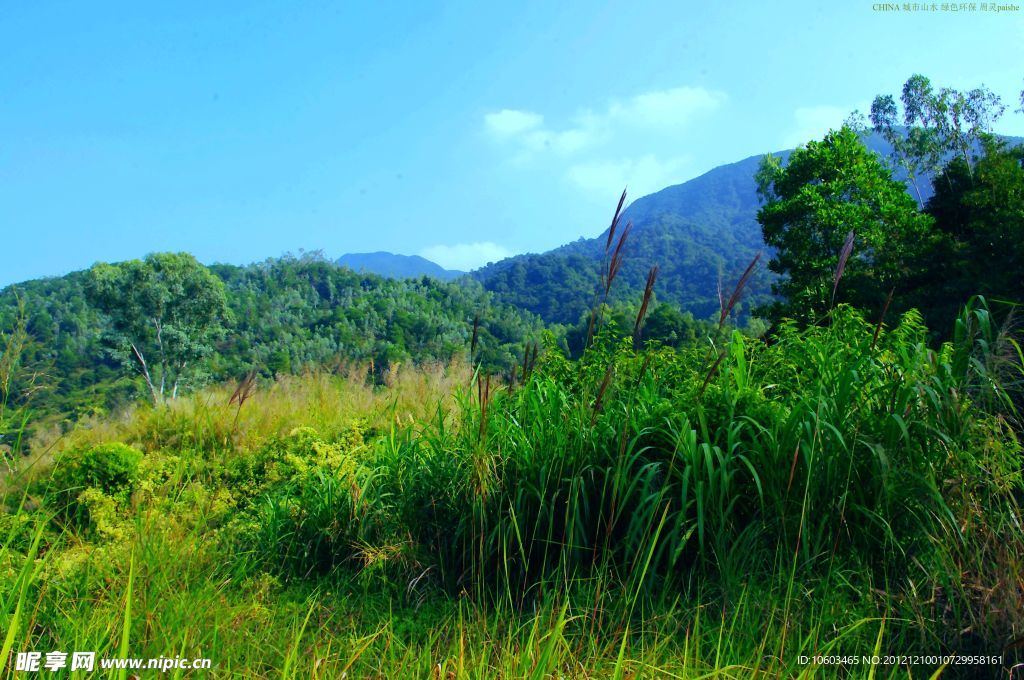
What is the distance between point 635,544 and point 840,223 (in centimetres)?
1772

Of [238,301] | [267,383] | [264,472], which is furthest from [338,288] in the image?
[264,472]

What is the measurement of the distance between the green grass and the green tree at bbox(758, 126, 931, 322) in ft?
47.1

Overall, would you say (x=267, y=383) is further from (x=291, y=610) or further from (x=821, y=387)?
(x=821, y=387)

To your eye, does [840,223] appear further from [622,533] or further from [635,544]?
[635,544]

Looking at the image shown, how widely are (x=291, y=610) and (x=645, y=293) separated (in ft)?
6.49

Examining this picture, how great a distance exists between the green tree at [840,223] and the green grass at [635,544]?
14.3 meters

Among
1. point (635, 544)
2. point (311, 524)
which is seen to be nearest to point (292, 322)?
point (311, 524)

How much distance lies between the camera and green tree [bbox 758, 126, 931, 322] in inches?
665

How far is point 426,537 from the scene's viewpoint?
10.0 feet

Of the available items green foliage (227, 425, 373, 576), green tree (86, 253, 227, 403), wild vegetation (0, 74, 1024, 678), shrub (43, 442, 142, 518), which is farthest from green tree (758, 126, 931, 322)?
green tree (86, 253, 227, 403)

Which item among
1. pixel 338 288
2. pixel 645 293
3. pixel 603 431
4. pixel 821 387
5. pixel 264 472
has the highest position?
pixel 338 288

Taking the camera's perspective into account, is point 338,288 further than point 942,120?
Yes

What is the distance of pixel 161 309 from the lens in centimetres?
3388

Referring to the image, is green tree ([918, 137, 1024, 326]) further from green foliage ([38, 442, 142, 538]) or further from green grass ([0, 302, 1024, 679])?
green foliage ([38, 442, 142, 538])
